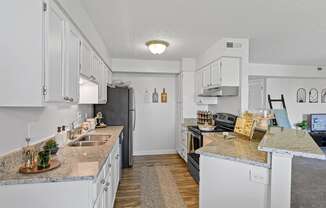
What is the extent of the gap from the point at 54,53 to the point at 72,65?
0.40 m

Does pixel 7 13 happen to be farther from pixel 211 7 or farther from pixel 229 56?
pixel 229 56

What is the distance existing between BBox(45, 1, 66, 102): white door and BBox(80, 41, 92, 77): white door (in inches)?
25.1

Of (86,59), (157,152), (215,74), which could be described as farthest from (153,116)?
(86,59)

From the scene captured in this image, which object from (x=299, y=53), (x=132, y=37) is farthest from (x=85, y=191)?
(x=299, y=53)

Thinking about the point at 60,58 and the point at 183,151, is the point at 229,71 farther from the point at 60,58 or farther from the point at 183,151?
the point at 60,58

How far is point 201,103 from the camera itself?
194 inches

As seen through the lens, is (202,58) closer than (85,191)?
No

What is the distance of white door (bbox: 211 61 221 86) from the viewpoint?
363 cm

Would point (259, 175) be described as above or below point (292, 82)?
below

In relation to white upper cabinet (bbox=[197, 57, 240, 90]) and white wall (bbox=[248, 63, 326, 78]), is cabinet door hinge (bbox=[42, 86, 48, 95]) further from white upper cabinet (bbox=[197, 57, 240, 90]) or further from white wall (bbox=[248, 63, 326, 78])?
white wall (bbox=[248, 63, 326, 78])

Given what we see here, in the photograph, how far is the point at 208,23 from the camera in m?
2.84

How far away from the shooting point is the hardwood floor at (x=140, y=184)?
2873 mm

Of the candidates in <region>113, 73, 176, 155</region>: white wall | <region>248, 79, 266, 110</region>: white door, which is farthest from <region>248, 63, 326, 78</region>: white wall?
<region>113, 73, 176, 155</region>: white wall

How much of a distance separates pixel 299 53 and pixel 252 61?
3.82 ft
